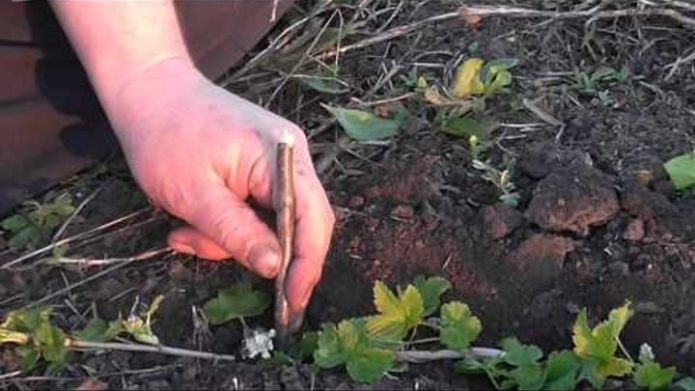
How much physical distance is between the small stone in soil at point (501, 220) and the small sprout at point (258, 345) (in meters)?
0.28

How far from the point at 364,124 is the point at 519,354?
0.48 metres

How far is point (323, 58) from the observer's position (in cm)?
211

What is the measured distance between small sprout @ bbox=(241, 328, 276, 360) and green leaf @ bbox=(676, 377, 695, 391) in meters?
0.40

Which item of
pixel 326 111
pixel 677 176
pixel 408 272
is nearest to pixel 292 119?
pixel 326 111

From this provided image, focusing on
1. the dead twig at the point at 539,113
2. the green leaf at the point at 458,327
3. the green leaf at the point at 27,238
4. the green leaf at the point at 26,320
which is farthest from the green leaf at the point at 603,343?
the green leaf at the point at 27,238

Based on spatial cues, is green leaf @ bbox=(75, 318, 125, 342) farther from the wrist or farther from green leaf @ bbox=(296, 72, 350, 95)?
green leaf @ bbox=(296, 72, 350, 95)

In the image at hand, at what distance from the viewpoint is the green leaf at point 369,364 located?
1.54m

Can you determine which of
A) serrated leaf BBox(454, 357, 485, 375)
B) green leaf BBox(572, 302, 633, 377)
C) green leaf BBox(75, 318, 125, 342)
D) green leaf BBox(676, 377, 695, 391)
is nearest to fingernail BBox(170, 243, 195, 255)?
green leaf BBox(75, 318, 125, 342)

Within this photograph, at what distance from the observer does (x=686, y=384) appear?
5.07ft

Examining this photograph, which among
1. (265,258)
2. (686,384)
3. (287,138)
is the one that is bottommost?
(686,384)

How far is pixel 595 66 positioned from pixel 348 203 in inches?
17.5

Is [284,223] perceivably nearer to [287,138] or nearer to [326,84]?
[287,138]

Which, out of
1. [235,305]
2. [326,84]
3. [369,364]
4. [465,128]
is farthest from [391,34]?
[369,364]

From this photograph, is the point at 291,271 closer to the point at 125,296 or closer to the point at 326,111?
the point at 125,296
